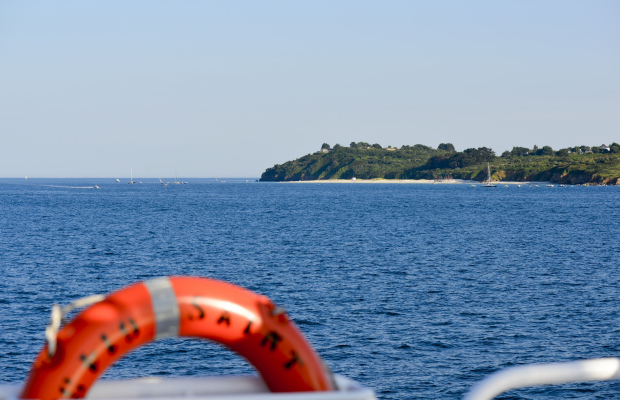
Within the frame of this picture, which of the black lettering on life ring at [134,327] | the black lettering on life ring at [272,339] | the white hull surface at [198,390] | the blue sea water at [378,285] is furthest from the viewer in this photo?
the blue sea water at [378,285]

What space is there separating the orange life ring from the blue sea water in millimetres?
18335

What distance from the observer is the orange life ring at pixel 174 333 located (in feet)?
8.96

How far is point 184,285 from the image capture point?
2916mm

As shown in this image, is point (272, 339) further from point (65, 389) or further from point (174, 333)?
point (65, 389)

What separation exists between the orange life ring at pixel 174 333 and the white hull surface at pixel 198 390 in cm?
7

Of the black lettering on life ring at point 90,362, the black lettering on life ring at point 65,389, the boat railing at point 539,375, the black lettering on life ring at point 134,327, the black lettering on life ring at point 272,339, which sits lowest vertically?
the boat railing at point 539,375

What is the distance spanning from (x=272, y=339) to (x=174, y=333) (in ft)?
1.46

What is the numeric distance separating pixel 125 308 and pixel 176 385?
0.41 metres

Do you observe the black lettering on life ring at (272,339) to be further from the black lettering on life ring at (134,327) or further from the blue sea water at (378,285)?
the blue sea water at (378,285)

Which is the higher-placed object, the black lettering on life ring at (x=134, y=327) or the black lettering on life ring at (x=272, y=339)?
the black lettering on life ring at (x=134, y=327)

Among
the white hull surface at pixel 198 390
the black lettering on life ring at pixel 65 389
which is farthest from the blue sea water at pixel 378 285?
the black lettering on life ring at pixel 65 389

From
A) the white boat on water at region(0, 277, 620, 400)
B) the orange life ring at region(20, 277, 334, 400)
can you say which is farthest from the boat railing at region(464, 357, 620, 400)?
the orange life ring at region(20, 277, 334, 400)

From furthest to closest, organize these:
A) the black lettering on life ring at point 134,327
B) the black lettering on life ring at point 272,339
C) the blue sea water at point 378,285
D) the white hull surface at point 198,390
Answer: the blue sea water at point 378,285
the black lettering on life ring at point 272,339
the black lettering on life ring at point 134,327
the white hull surface at point 198,390

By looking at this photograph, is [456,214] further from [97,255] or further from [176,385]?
[176,385]
